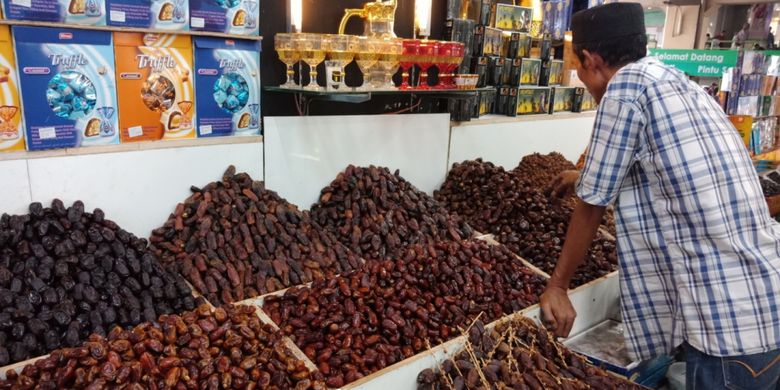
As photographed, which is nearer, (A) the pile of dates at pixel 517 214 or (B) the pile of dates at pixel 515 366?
(B) the pile of dates at pixel 515 366

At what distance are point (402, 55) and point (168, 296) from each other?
1.78 m

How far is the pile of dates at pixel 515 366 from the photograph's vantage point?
2.01m

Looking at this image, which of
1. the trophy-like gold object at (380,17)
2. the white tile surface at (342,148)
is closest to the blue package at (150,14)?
the white tile surface at (342,148)

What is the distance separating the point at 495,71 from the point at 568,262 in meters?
2.53

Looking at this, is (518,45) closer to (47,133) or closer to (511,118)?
(511,118)

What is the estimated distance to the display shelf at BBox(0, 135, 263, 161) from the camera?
2.30 m

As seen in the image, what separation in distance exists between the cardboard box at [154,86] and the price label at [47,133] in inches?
10.6

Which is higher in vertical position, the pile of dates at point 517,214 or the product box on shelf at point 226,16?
the product box on shelf at point 226,16

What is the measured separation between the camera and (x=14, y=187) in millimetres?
2283

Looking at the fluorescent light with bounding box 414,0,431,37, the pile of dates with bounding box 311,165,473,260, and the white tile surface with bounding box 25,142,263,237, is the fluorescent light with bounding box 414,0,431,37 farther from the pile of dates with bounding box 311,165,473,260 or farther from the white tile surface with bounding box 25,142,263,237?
the white tile surface with bounding box 25,142,263,237

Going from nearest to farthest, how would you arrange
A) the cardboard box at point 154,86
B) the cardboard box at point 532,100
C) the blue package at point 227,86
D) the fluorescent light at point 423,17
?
1. the cardboard box at point 154,86
2. the blue package at point 227,86
3. the fluorescent light at point 423,17
4. the cardboard box at point 532,100

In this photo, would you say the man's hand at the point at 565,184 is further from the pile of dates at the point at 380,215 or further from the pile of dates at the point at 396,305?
the pile of dates at the point at 380,215

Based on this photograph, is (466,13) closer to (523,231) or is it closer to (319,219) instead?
(523,231)

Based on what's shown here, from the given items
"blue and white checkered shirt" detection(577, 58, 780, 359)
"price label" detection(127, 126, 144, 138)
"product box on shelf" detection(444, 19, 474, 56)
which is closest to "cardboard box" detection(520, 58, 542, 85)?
"product box on shelf" detection(444, 19, 474, 56)
